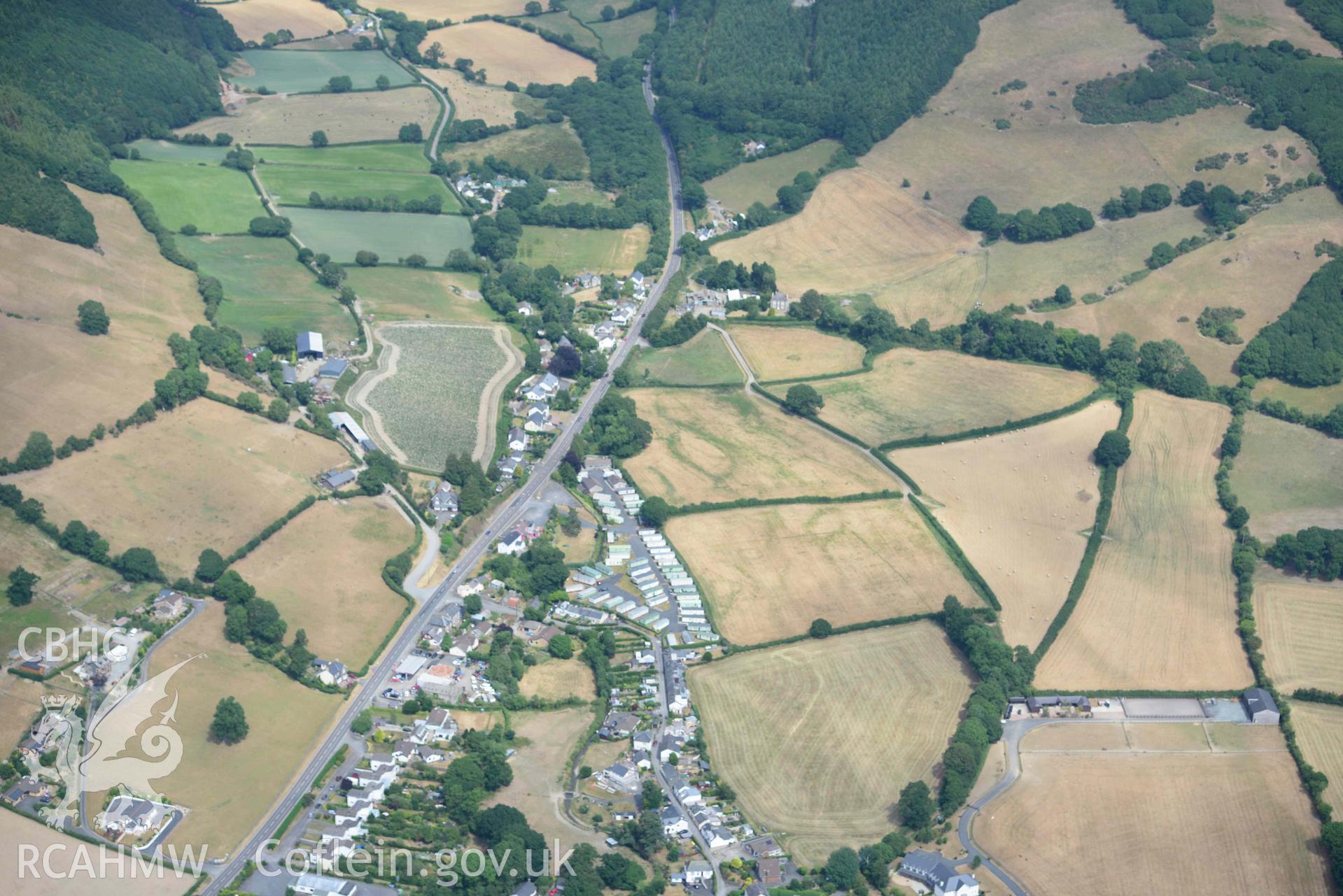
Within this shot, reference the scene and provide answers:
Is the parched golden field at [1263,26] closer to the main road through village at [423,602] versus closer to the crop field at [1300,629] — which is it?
the main road through village at [423,602]

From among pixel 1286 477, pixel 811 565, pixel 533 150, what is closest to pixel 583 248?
pixel 533 150

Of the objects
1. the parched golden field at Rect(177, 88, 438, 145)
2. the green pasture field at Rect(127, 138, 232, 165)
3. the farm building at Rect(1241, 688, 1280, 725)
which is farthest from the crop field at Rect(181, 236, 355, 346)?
the farm building at Rect(1241, 688, 1280, 725)

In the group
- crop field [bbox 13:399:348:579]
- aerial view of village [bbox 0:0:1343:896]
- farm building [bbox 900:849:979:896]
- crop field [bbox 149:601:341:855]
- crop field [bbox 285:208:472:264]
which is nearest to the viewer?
farm building [bbox 900:849:979:896]

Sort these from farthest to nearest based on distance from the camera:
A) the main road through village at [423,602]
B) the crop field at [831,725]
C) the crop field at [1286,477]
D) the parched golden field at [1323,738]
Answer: the crop field at [1286,477], the parched golden field at [1323,738], the crop field at [831,725], the main road through village at [423,602]

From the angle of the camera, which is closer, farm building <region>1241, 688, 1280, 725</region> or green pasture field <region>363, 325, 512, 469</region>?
farm building <region>1241, 688, 1280, 725</region>

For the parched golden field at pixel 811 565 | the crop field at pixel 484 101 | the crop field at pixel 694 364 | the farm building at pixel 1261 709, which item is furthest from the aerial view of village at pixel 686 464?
the crop field at pixel 484 101

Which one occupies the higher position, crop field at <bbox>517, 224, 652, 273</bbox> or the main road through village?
crop field at <bbox>517, 224, 652, 273</bbox>

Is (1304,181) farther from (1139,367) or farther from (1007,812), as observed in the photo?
(1007,812)

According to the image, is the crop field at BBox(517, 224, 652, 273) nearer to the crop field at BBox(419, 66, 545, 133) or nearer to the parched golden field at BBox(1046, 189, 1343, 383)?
the crop field at BBox(419, 66, 545, 133)
